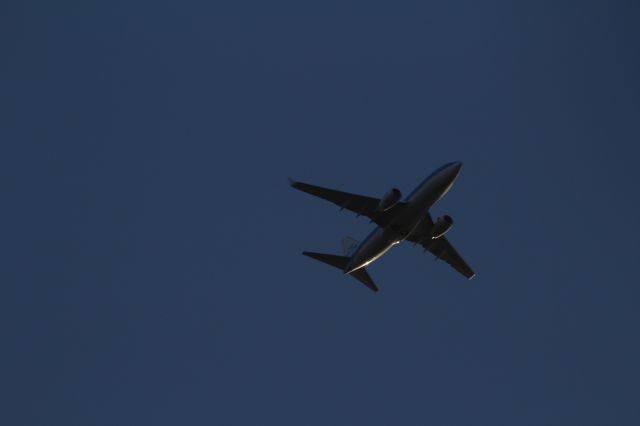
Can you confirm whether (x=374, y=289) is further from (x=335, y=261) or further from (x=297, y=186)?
(x=297, y=186)

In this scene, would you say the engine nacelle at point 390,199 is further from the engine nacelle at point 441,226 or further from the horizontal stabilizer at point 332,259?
the horizontal stabilizer at point 332,259

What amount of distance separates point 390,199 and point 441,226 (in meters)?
6.79

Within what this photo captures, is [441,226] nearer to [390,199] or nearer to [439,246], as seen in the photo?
[439,246]

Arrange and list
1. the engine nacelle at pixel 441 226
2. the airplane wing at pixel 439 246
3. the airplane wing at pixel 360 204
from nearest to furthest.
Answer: the airplane wing at pixel 360 204 < the engine nacelle at pixel 441 226 < the airplane wing at pixel 439 246

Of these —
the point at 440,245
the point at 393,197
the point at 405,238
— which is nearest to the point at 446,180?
the point at 393,197

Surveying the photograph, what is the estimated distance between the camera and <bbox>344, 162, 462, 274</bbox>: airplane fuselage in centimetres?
4834

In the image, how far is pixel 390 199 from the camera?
49125mm

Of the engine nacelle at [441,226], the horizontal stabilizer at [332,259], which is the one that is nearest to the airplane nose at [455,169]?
the engine nacelle at [441,226]

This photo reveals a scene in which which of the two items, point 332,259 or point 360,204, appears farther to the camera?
point 332,259

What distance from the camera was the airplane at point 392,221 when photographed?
1929 inches

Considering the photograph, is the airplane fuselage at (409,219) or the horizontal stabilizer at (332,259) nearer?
the airplane fuselage at (409,219)

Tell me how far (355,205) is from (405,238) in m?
4.76

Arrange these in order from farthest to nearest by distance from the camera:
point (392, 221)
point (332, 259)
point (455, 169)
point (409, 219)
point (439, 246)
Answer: point (439, 246) → point (332, 259) → point (392, 221) → point (409, 219) → point (455, 169)

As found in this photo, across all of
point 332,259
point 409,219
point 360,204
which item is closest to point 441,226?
point 409,219
